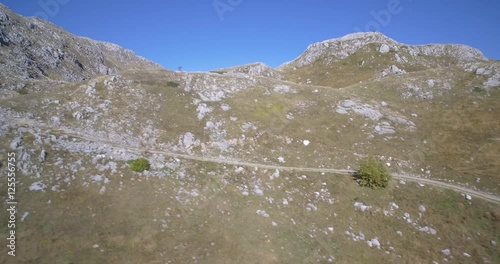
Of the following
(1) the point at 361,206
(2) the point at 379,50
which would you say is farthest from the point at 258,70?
(1) the point at 361,206

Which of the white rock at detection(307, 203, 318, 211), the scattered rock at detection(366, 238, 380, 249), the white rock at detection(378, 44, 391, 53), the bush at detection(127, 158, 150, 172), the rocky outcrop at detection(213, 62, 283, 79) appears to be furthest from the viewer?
the rocky outcrop at detection(213, 62, 283, 79)

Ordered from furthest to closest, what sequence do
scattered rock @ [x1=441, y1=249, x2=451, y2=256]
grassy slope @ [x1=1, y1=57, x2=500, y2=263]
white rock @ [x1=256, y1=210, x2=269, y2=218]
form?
1. white rock @ [x1=256, y1=210, x2=269, y2=218]
2. scattered rock @ [x1=441, y1=249, x2=451, y2=256]
3. grassy slope @ [x1=1, y1=57, x2=500, y2=263]

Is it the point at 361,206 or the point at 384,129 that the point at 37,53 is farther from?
the point at 361,206

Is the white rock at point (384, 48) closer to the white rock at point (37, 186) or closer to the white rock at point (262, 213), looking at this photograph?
the white rock at point (262, 213)

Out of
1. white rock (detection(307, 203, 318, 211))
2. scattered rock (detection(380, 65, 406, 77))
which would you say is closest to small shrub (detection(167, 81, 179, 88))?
white rock (detection(307, 203, 318, 211))

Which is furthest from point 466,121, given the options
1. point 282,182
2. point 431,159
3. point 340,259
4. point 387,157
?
point 340,259

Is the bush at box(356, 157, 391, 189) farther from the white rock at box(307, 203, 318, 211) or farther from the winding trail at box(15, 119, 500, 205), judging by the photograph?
the white rock at box(307, 203, 318, 211)
